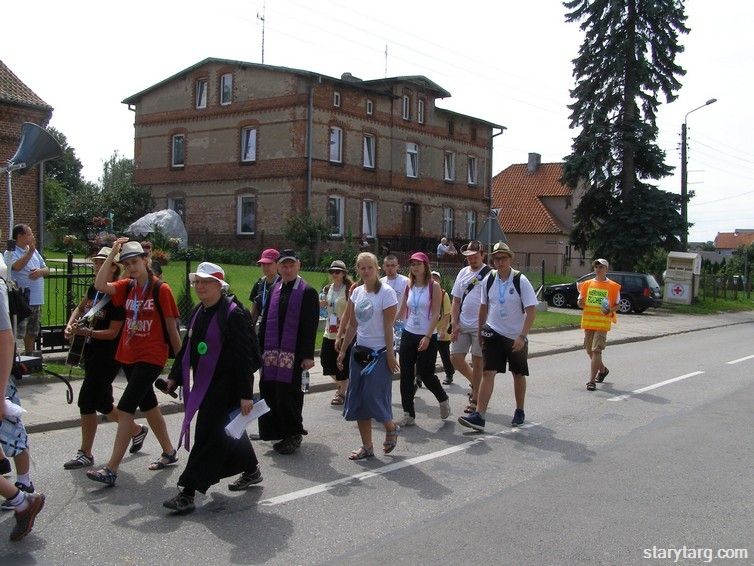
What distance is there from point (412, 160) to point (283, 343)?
3446 centimetres

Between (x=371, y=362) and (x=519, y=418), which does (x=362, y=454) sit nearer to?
(x=371, y=362)

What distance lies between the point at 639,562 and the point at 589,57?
34.1m

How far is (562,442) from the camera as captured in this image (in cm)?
798

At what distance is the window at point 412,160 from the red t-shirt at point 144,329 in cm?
3459

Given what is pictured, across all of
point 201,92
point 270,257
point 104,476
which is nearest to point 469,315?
point 270,257

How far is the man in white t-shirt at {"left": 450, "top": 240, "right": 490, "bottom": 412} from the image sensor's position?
915 centimetres

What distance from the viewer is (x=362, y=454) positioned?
7.07 m

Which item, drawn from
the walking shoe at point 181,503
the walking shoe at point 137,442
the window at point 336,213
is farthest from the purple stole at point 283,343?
the window at point 336,213

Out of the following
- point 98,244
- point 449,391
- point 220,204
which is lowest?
point 449,391

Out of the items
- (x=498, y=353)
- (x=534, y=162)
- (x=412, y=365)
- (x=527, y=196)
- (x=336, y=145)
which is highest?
(x=534, y=162)

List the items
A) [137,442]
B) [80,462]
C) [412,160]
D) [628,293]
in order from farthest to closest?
[412,160], [628,293], [137,442], [80,462]

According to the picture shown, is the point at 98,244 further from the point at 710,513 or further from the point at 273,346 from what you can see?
the point at 710,513

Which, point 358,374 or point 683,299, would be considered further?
point 683,299

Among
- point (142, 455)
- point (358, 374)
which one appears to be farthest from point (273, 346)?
point (142, 455)
